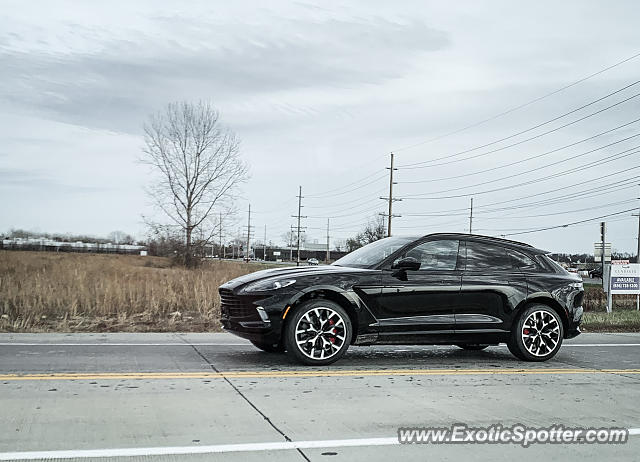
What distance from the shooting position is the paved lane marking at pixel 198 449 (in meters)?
4.48

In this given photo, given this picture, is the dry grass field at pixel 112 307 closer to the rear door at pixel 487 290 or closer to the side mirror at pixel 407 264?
the side mirror at pixel 407 264

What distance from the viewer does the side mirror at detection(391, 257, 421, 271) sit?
8.58m

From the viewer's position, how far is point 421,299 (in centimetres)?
869

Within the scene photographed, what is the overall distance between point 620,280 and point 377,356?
554 inches

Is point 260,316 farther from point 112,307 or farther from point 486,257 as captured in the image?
point 112,307

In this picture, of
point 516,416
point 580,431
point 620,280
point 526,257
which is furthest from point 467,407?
point 620,280

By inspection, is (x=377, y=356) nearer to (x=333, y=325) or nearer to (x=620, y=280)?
(x=333, y=325)

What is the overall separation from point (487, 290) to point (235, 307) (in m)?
3.29

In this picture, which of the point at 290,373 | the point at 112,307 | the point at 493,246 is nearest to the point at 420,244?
the point at 493,246

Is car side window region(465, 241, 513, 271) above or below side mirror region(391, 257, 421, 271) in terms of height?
above

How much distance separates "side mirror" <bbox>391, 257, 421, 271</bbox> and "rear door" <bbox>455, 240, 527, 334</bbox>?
774 millimetres

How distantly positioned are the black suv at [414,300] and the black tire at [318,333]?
0.01 meters

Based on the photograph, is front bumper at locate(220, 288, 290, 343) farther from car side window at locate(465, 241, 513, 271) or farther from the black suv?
car side window at locate(465, 241, 513, 271)

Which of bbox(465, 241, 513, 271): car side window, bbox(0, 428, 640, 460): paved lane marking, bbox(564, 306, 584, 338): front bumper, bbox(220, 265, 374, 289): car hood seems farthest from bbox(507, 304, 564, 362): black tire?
bbox(0, 428, 640, 460): paved lane marking
